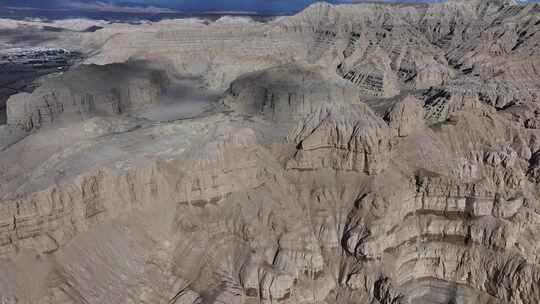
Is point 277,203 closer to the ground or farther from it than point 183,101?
closer to the ground

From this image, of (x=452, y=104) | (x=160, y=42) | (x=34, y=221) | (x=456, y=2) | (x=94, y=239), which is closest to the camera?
(x=34, y=221)

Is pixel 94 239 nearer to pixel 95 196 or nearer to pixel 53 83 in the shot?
pixel 95 196

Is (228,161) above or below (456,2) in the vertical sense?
below

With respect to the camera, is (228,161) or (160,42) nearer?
(228,161)

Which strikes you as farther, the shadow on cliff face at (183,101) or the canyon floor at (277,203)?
the shadow on cliff face at (183,101)

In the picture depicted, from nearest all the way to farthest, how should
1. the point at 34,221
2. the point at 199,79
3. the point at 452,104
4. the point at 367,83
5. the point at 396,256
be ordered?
1. the point at 34,221
2. the point at 396,256
3. the point at 452,104
4. the point at 367,83
5. the point at 199,79

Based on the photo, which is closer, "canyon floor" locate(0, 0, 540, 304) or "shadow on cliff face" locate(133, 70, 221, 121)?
"canyon floor" locate(0, 0, 540, 304)

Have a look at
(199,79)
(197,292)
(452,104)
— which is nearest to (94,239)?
(197,292)

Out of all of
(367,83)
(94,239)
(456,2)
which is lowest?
(94,239)

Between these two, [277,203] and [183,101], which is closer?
[277,203]
